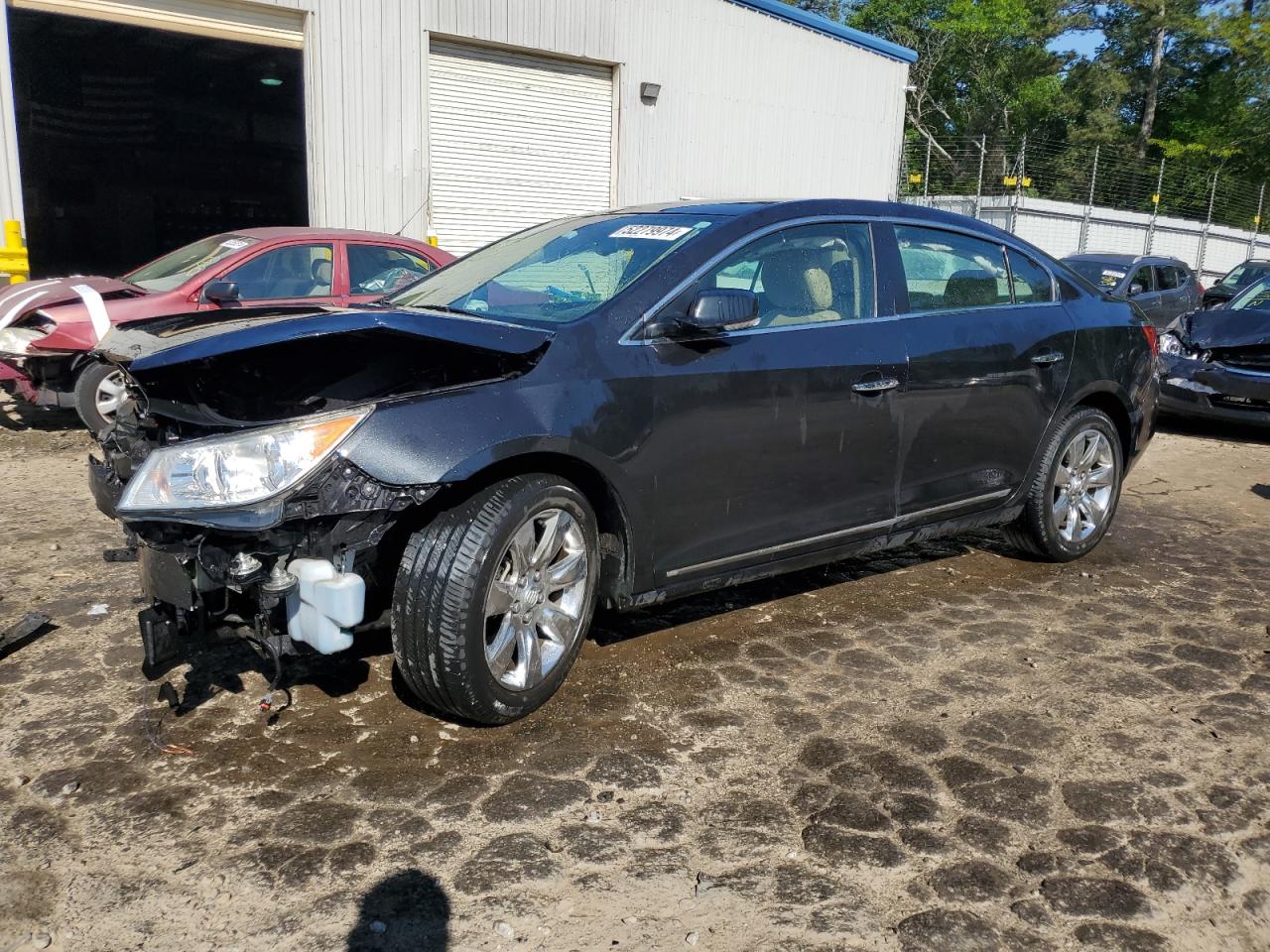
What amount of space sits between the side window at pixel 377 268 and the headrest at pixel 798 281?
500 centimetres

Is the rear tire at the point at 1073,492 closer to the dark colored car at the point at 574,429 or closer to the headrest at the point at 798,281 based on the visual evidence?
the dark colored car at the point at 574,429

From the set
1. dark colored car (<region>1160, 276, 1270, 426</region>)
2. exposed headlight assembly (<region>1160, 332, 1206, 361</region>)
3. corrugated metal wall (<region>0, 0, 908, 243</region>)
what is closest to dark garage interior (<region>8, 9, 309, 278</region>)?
corrugated metal wall (<region>0, 0, 908, 243</region>)

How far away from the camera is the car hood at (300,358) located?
3135 mm

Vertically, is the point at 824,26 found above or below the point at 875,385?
above

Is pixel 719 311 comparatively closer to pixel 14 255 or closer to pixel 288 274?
pixel 288 274

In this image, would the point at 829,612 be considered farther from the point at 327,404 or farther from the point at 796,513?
the point at 327,404

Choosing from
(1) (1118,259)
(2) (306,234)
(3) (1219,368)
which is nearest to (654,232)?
(2) (306,234)

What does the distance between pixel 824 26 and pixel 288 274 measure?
1273 cm

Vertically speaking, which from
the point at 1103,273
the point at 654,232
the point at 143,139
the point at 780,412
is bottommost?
the point at 780,412

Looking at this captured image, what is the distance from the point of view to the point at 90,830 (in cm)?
282

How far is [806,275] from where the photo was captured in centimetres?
409

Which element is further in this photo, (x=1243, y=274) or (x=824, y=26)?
(x=1243, y=274)

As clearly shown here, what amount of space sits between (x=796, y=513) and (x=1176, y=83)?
52.4 m

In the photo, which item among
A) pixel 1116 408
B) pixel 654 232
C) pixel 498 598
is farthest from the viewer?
pixel 1116 408
